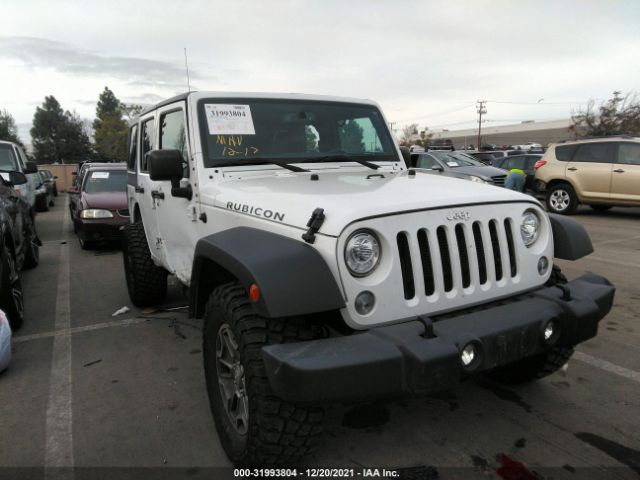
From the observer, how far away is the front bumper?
1.81m

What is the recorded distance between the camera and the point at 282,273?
77.8 inches

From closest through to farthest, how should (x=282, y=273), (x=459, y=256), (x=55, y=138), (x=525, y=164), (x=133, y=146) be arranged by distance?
1. (x=282, y=273)
2. (x=459, y=256)
3. (x=133, y=146)
4. (x=525, y=164)
5. (x=55, y=138)

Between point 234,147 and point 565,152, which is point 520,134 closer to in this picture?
point 565,152

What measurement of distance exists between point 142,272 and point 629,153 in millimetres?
10431

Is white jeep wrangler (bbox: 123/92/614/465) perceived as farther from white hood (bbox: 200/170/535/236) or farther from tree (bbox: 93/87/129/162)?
tree (bbox: 93/87/129/162)

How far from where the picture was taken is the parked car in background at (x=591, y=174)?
10.4m

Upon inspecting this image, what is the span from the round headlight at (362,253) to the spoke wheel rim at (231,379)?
68 cm

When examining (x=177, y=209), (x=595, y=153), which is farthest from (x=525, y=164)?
(x=177, y=209)

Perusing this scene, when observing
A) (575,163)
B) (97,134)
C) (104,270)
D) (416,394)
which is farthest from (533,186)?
(97,134)

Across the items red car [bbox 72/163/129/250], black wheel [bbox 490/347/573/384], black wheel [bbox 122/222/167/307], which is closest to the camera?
black wheel [bbox 490/347/573/384]

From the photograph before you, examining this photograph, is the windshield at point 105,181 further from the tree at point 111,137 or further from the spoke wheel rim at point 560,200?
the tree at point 111,137

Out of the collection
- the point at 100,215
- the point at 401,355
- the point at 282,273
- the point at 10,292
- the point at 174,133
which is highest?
the point at 174,133

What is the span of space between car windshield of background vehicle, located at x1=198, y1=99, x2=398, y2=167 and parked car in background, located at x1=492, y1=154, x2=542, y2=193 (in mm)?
10830

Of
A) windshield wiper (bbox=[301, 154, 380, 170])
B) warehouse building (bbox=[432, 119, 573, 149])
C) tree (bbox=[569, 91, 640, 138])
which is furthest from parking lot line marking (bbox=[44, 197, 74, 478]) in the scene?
warehouse building (bbox=[432, 119, 573, 149])
